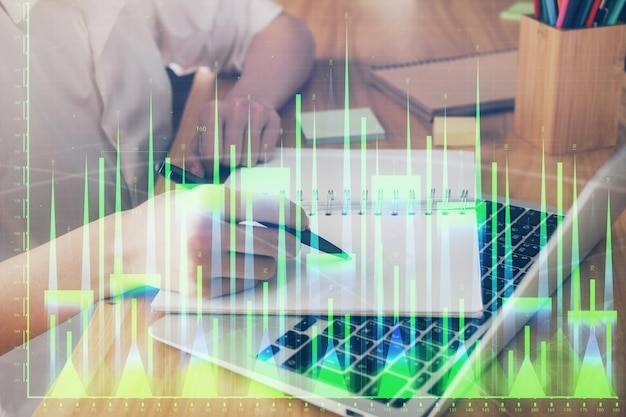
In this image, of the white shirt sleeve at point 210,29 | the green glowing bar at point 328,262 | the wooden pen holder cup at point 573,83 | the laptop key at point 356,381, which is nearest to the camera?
the laptop key at point 356,381

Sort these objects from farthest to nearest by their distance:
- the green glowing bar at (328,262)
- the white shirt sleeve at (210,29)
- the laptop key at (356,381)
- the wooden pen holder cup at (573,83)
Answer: the white shirt sleeve at (210,29) < the wooden pen holder cup at (573,83) < the green glowing bar at (328,262) < the laptop key at (356,381)

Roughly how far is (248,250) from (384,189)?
15cm

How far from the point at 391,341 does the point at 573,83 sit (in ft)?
1.17

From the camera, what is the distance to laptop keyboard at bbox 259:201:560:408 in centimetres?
50

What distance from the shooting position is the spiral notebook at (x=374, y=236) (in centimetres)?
56

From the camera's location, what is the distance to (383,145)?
2.56 ft

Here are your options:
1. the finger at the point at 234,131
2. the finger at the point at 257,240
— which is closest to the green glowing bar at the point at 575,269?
the finger at the point at 257,240

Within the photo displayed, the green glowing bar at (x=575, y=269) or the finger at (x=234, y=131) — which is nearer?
the green glowing bar at (x=575, y=269)

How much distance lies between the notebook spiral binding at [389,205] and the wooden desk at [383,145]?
0.05 metres

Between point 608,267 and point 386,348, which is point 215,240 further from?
point 608,267

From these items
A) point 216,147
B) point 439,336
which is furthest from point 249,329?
point 216,147

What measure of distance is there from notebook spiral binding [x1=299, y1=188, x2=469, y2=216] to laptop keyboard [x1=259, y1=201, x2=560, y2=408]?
0.33ft

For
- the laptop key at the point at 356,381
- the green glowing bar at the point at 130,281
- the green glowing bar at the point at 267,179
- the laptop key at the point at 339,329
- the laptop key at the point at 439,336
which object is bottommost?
the laptop key at the point at 356,381

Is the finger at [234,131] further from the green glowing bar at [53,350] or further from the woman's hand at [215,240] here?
the green glowing bar at [53,350]
